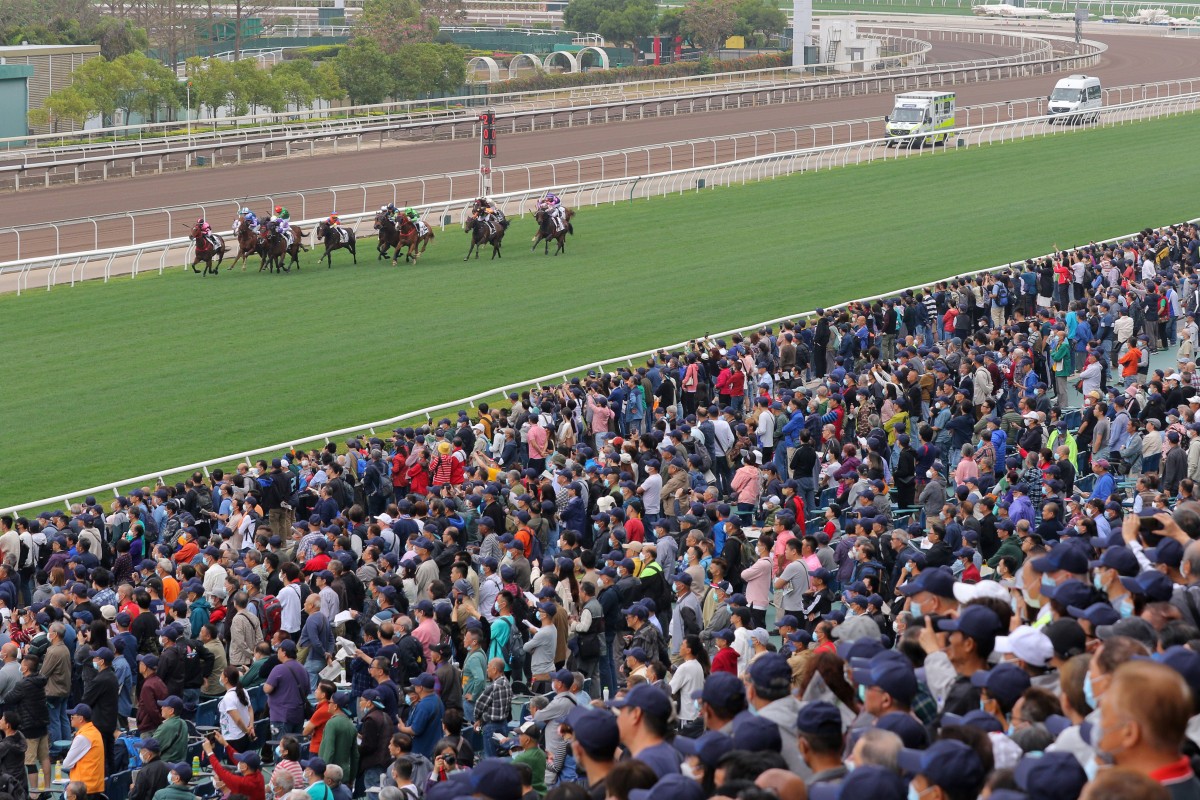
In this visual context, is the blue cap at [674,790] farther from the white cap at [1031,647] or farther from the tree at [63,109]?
the tree at [63,109]

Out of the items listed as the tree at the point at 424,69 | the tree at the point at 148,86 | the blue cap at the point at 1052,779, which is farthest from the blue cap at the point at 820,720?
the tree at the point at 424,69

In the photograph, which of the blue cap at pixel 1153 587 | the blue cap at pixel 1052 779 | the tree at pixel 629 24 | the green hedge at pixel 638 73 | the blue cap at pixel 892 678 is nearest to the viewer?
the blue cap at pixel 1052 779

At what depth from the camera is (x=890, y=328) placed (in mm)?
19906

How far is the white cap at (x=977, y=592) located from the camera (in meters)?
7.22

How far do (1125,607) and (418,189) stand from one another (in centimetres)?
3173

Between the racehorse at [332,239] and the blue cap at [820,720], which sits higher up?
the blue cap at [820,720]

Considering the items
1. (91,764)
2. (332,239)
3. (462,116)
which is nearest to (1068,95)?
(462,116)

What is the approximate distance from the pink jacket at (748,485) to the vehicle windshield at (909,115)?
32.1m

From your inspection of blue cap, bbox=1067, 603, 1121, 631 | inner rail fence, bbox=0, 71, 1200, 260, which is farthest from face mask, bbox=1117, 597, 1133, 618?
inner rail fence, bbox=0, 71, 1200, 260

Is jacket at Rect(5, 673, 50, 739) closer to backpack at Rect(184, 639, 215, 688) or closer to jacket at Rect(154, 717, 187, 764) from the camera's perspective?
backpack at Rect(184, 639, 215, 688)

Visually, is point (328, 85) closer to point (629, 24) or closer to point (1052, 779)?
point (629, 24)

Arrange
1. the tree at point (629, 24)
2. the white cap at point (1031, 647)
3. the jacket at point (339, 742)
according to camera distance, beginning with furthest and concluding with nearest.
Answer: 1. the tree at point (629, 24)
2. the jacket at point (339, 742)
3. the white cap at point (1031, 647)

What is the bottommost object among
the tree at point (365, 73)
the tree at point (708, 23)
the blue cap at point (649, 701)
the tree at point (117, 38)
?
the blue cap at point (649, 701)

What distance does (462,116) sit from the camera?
2000 inches
